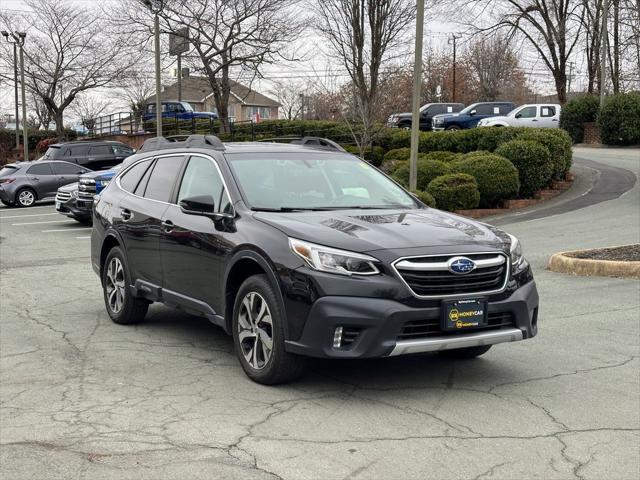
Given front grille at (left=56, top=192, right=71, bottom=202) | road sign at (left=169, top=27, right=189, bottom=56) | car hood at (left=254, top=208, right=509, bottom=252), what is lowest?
front grille at (left=56, top=192, right=71, bottom=202)

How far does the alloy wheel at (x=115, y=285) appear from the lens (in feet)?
24.9

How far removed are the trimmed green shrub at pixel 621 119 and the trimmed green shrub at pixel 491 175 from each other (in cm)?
1692

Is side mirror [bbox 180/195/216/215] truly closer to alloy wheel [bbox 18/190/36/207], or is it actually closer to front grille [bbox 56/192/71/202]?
front grille [bbox 56/192/71/202]

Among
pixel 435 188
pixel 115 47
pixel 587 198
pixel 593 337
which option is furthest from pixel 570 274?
pixel 115 47

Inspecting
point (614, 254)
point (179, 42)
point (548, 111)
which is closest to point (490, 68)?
point (548, 111)

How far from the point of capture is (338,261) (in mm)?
4965

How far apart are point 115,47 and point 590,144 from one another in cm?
2440

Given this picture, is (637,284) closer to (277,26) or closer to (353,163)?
(353,163)

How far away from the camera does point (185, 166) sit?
22.5 feet

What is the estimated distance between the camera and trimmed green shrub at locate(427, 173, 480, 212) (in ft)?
55.7

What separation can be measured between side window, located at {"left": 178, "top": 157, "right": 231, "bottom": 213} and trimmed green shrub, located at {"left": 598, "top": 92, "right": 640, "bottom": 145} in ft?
96.3

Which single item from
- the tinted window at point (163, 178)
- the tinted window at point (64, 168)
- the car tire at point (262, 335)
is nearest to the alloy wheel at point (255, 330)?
the car tire at point (262, 335)

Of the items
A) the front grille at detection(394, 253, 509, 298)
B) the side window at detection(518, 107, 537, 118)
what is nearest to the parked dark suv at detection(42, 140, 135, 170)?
the side window at detection(518, 107, 537, 118)

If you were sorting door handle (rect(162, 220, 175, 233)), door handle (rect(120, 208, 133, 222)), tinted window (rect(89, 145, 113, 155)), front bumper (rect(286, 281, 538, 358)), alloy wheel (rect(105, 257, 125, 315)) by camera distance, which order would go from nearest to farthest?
front bumper (rect(286, 281, 538, 358)), door handle (rect(162, 220, 175, 233)), door handle (rect(120, 208, 133, 222)), alloy wheel (rect(105, 257, 125, 315)), tinted window (rect(89, 145, 113, 155))
